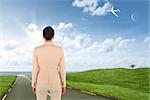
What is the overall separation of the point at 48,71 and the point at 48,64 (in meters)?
0.10

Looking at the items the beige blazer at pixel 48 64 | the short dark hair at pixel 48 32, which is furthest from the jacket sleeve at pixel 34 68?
the short dark hair at pixel 48 32

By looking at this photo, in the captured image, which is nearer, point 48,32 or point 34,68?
point 34,68

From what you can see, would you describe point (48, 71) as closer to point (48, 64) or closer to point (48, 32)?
point (48, 64)

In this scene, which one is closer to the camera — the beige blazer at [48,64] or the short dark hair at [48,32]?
the beige blazer at [48,64]

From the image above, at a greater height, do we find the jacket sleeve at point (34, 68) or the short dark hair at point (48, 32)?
the short dark hair at point (48, 32)

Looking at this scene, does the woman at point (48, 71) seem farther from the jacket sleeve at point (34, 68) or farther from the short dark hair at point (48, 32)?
the short dark hair at point (48, 32)

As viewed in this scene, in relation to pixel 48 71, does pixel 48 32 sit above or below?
above

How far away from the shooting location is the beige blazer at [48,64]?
5793mm

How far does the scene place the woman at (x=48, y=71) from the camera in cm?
579

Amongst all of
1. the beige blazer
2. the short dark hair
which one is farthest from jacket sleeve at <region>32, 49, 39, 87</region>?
the short dark hair

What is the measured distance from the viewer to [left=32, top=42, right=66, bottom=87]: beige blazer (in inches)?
228

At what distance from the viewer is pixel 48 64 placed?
581 centimetres

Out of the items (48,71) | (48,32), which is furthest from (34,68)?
(48,32)

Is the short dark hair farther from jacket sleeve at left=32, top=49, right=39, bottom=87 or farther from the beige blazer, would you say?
jacket sleeve at left=32, top=49, right=39, bottom=87
